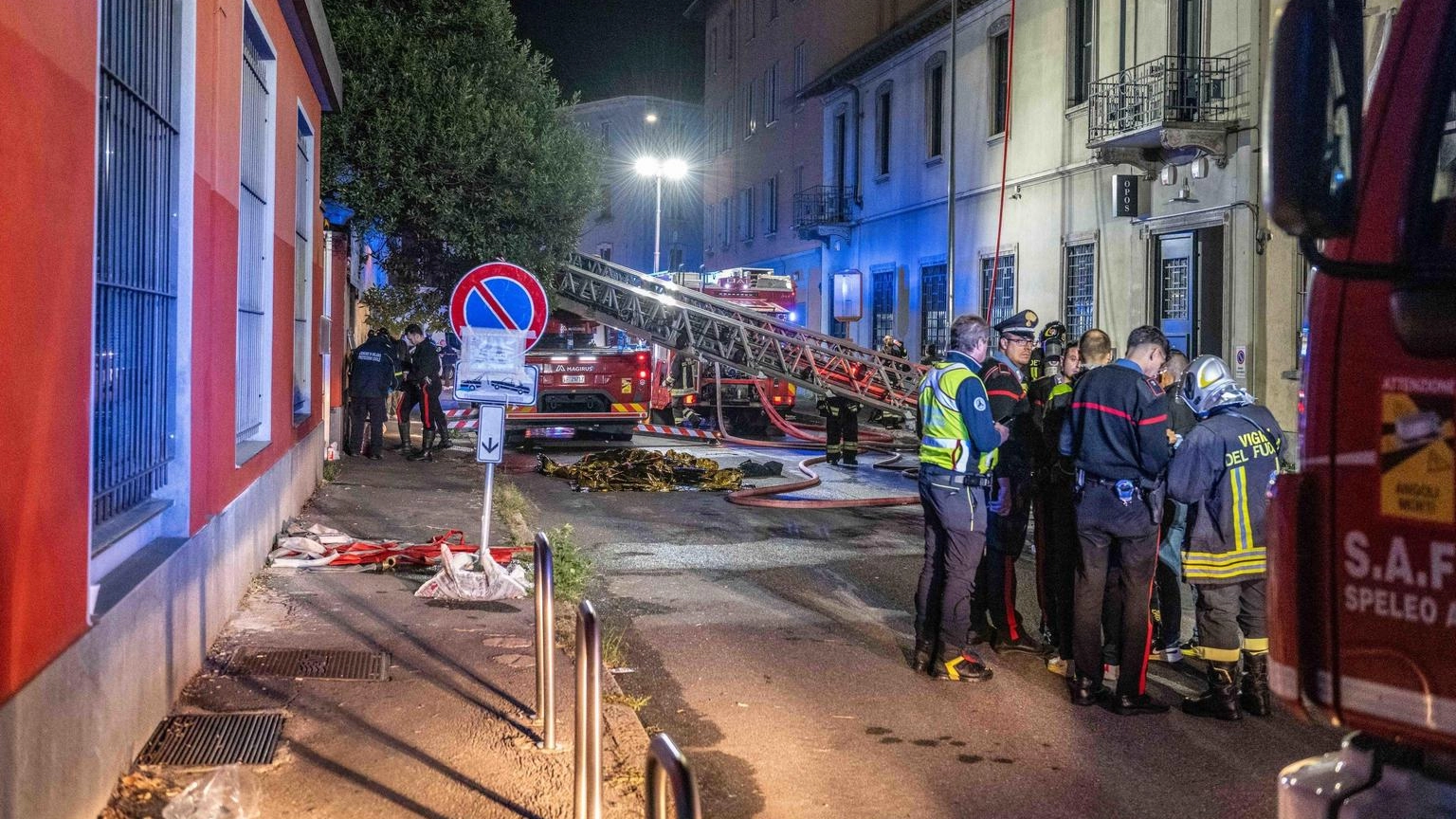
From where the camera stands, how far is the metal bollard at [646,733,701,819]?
8.32 ft

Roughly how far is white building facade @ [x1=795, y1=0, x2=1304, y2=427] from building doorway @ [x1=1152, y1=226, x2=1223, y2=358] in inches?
1.3

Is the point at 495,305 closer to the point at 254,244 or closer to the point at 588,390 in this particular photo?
the point at 254,244

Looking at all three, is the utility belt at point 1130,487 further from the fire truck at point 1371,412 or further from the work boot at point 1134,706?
the fire truck at point 1371,412

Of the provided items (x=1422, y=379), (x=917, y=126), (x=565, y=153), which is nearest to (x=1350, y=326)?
(x=1422, y=379)

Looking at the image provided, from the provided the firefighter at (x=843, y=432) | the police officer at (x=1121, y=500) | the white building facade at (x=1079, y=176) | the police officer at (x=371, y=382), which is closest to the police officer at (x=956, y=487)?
the police officer at (x=1121, y=500)

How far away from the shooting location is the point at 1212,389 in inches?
253

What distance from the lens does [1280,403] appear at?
18.2 meters

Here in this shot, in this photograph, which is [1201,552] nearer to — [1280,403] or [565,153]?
[1280,403]

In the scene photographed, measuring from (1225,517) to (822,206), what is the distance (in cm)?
2982

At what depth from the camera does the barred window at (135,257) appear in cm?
523

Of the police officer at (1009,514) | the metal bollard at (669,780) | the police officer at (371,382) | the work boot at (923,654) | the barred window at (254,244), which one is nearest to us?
the metal bollard at (669,780)

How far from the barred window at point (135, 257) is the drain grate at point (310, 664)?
3.32ft

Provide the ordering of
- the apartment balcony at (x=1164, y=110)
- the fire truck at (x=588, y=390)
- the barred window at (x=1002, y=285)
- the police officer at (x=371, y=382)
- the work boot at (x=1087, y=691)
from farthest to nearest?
the barred window at (x=1002, y=285) < the fire truck at (x=588, y=390) < the apartment balcony at (x=1164, y=110) < the police officer at (x=371, y=382) < the work boot at (x=1087, y=691)

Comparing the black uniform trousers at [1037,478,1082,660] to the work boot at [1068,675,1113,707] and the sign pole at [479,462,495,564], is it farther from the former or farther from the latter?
the sign pole at [479,462,495,564]
